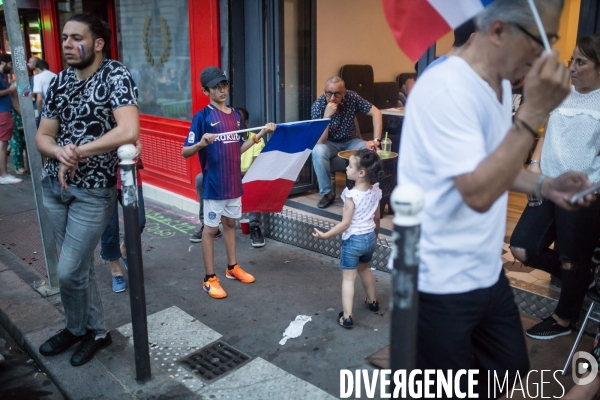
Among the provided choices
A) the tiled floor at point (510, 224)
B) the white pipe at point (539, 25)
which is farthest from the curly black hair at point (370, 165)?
the white pipe at point (539, 25)

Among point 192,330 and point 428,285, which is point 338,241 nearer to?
point 192,330

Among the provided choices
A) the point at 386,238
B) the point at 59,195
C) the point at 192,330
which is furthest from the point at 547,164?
the point at 59,195

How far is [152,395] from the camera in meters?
3.17

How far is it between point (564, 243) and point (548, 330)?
62 centimetres

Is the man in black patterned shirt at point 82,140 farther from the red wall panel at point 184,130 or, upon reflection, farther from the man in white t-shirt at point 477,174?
the red wall panel at point 184,130

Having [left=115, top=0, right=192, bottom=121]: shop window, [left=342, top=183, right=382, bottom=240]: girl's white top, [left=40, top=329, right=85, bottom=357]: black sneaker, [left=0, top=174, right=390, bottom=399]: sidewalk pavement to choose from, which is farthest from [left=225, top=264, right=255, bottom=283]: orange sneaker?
[left=115, top=0, right=192, bottom=121]: shop window

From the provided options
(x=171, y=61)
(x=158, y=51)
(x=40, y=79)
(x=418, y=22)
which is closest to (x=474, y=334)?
(x=418, y=22)

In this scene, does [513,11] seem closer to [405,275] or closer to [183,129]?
[405,275]

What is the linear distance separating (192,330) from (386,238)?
206cm

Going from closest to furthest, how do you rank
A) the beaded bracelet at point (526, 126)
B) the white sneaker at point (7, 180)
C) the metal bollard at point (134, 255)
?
the beaded bracelet at point (526, 126), the metal bollard at point (134, 255), the white sneaker at point (7, 180)

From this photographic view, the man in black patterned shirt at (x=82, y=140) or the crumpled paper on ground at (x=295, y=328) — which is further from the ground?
the man in black patterned shirt at (x=82, y=140)

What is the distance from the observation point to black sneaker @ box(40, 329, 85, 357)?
3566mm

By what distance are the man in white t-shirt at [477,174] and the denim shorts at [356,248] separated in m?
1.77

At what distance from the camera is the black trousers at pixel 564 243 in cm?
349
